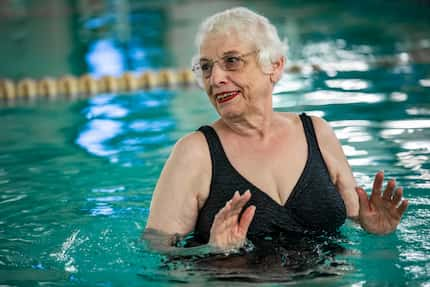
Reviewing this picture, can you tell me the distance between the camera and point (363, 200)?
11.3ft

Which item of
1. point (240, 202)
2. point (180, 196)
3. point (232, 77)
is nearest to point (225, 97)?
point (232, 77)

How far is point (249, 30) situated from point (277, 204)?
29.3 inches

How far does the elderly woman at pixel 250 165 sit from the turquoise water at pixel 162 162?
174 millimetres

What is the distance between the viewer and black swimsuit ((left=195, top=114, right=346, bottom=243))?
3482 millimetres

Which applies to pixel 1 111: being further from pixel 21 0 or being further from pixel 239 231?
pixel 21 0

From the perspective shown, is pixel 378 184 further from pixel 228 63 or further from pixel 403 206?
pixel 228 63

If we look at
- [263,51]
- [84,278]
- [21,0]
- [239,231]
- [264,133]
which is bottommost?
[84,278]

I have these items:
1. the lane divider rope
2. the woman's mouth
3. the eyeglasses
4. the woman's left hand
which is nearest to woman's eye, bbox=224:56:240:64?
the eyeglasses

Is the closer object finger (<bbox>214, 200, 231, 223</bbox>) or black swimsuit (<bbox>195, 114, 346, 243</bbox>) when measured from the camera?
finger (<bbox>214, 200, 231, 223</bbox>)

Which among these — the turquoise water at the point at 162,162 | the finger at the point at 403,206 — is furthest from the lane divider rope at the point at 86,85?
the finger at the point at 403,206

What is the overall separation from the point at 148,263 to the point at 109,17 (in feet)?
43.1

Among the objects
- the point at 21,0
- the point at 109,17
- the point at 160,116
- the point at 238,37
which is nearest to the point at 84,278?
the point at 238,37

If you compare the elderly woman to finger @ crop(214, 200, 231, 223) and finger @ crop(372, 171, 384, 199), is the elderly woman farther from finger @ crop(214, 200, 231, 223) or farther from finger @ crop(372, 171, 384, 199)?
finger @ crop(214, 200, 231, 223)

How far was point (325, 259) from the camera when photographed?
347 cm
